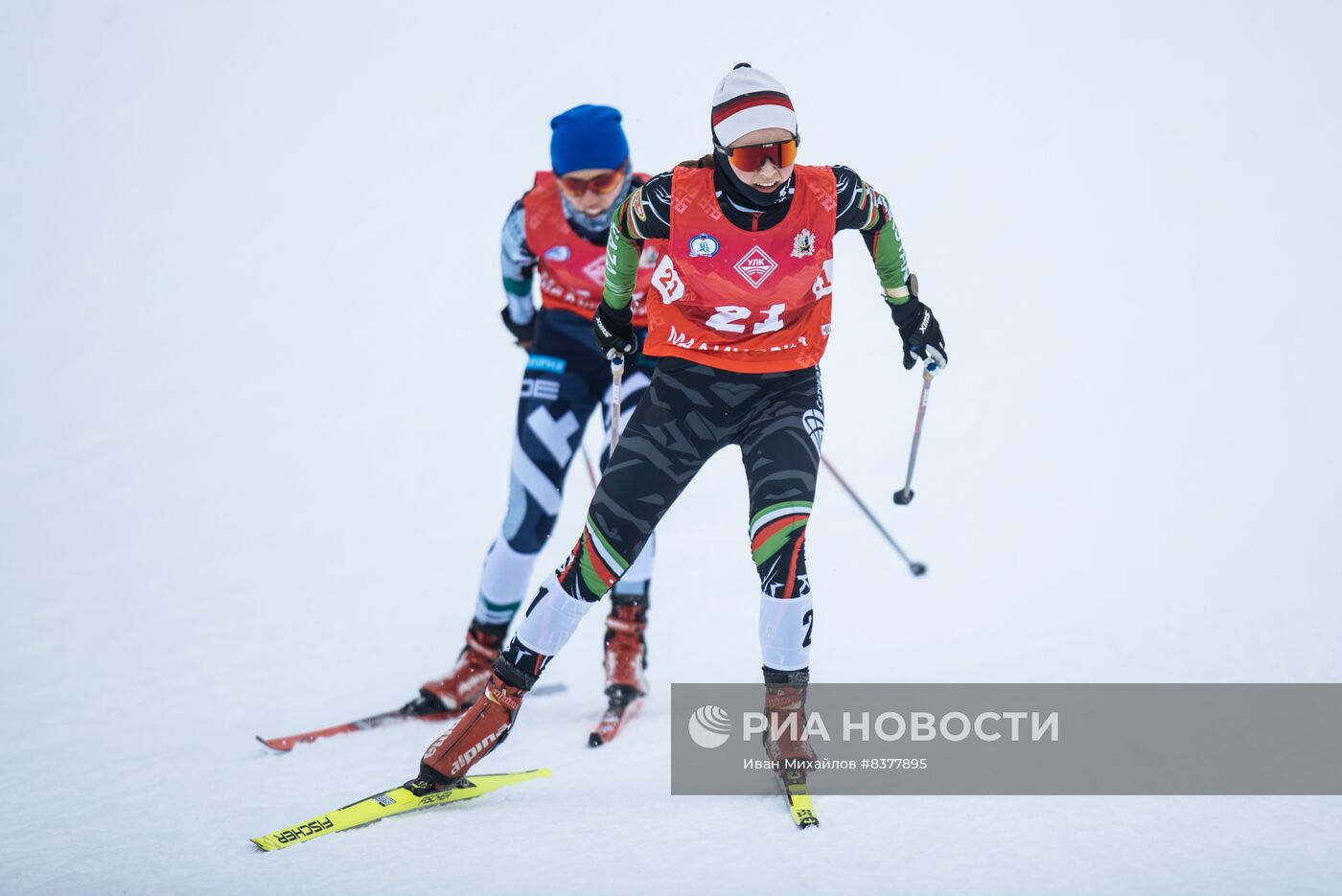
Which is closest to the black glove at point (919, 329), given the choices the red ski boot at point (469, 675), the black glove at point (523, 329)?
the black glove at point (523, 329)

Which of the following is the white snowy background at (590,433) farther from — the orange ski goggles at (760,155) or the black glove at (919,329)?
the orange ski goggles at (760,155)

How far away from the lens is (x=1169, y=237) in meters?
10.7

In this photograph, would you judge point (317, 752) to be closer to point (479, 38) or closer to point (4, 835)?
point (4, 835)

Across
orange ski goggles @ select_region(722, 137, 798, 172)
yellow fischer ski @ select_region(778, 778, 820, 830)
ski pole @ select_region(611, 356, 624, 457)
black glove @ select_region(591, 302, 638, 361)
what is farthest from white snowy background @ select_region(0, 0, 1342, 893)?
orange ski goggles @ select_region(722, 137, 798, 172)

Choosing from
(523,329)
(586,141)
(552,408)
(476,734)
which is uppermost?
(586,141)

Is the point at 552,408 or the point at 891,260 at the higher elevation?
the point at 891,260

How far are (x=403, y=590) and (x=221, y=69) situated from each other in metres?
9.04

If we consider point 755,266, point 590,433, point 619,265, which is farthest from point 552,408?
point 590,433

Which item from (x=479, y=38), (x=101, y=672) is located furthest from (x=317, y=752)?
(x=479, y=38)

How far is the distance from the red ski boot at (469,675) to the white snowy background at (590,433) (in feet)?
0.73

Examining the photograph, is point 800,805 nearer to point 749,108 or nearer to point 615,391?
point 615,391

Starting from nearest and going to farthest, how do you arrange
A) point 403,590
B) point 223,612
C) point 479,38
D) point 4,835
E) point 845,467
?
point 4,835 → point 223,612 → point 403,590 → point 845,467 → point 479,38

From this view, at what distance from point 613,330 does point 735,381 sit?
560 mm

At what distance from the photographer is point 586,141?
429 centimetres
